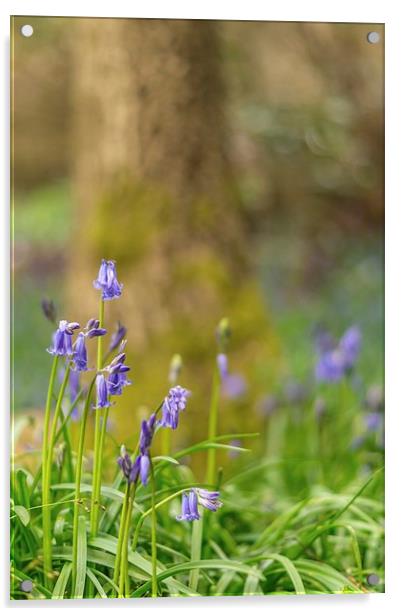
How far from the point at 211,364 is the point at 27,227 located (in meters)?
0.80

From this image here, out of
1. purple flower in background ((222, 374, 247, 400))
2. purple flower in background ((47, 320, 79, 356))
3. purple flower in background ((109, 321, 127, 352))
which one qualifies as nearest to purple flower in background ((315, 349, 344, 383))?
purple flower in background ((222, 374, 247, 400))

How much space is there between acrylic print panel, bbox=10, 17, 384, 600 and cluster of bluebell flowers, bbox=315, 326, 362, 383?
0.03ft

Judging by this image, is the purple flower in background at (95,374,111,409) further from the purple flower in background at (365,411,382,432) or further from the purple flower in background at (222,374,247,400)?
the purple flower in background at (365,411,382,432)

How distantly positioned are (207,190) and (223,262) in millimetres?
258

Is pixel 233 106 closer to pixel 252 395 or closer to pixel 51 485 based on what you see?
pixel 252 395

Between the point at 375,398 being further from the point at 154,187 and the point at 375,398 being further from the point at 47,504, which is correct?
the point at 47,504

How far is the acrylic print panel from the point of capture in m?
2.68

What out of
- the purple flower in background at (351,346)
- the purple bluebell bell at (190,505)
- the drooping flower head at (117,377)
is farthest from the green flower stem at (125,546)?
the purple flower in background at (351,346)

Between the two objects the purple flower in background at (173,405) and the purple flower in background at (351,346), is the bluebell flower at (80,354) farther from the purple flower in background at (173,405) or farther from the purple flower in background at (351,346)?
the purple flower in background at (351,346)
